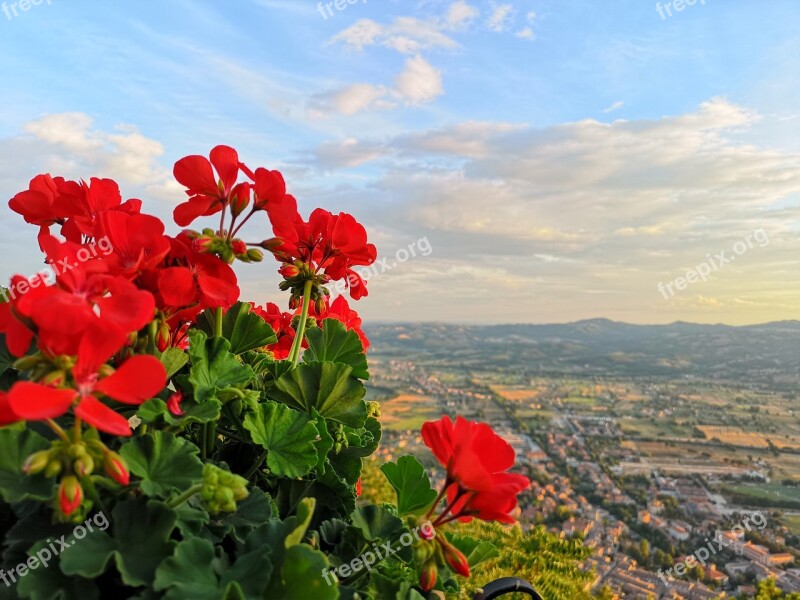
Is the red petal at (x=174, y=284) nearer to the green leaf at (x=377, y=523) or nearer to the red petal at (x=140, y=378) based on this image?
the red petal at (x=140, y=378)

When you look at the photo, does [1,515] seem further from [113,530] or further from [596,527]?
[596,527]

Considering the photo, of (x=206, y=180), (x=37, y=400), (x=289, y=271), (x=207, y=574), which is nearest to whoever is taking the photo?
(x=37, y=400)

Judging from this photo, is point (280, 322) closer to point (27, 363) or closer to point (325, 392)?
point (325, 392)

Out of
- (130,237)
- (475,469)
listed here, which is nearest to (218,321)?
(130,237)

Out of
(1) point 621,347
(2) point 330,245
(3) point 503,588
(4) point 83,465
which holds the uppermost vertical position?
(2) point 330,245

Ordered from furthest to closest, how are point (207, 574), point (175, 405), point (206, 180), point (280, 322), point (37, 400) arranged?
point (280, 322) → point (206, 180) → point (175, 405) → point (207, 574) → point (37, 400)

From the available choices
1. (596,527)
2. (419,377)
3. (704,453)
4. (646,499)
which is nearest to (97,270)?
(596,527)
